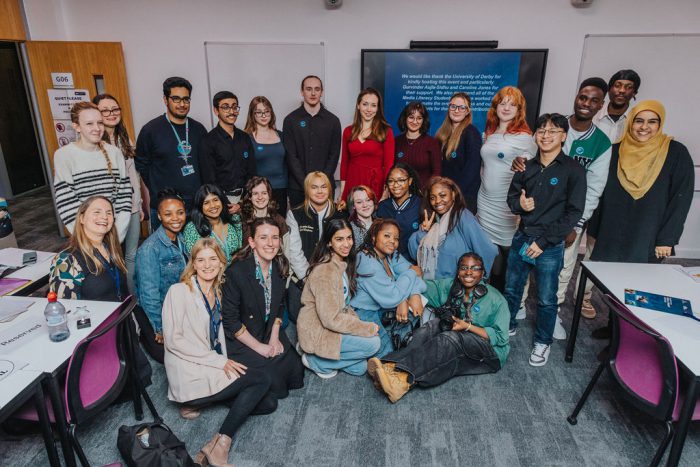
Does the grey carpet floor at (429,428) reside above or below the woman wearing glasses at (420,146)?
below

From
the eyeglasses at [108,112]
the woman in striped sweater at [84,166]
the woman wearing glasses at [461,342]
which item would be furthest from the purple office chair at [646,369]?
the eyeglasses at [108,112]

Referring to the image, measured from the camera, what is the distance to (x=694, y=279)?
2701mm

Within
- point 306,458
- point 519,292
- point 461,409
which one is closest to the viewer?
point 306,458

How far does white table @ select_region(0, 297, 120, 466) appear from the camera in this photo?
6.04 ft

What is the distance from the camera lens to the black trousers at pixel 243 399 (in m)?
2.30

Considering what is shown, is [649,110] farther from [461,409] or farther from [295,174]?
[295,174]

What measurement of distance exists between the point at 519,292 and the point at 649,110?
139 centimetres

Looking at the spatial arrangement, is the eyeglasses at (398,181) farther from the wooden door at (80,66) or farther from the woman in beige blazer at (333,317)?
the wooden door at (80,66)

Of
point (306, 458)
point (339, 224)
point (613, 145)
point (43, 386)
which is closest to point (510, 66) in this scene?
point (613, 145)

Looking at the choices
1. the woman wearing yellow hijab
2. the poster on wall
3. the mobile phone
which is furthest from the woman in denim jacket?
the poster on wall

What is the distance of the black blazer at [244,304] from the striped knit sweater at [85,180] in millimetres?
1064

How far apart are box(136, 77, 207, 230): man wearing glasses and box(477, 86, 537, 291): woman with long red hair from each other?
2180mm

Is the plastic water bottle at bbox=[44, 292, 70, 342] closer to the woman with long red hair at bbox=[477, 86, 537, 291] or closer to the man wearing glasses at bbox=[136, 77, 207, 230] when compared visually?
the man wearing glasses at bbox=[136, 77, 207, 230]

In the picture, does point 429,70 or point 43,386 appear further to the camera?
point 429,70
